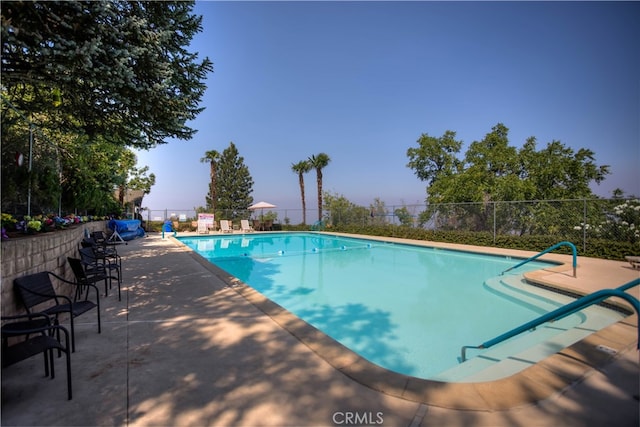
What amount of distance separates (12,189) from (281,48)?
11.7m

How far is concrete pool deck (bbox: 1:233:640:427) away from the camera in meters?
1.68

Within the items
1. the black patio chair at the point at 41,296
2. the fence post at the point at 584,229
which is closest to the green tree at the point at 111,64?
the black patio chair at the point at 41,296

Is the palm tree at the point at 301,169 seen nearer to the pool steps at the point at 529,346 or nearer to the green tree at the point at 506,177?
the green tree at the point at 506,177

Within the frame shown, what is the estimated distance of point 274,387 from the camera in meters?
1.99

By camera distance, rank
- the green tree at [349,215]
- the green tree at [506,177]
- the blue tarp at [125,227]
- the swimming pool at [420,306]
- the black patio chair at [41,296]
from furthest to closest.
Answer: the green tree at [349,215] → the green tree at [506,177] → the blue tarp at [125,227] → the swimming pool at [420,306] → the black patio chair at [41,296]

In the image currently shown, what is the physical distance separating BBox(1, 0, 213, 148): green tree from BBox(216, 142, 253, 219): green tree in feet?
116

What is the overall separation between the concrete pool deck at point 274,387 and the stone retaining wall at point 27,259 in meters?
0.56

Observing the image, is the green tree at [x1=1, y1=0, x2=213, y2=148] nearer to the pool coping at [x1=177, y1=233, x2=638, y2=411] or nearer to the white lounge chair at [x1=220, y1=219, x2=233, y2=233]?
the pool coping at [x1=177, y1=233, x2=638, y2=411]

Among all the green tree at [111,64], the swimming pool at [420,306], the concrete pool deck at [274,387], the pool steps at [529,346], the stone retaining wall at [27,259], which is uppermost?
the green tree at [111,64]

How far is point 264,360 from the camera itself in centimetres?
238

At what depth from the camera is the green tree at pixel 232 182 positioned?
39312 mm

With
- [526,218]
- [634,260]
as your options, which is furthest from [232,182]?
[634,260]

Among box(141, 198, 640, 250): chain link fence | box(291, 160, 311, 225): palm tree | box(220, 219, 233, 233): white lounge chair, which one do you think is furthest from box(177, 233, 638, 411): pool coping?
box(291, 160, 311, 225): palm tree

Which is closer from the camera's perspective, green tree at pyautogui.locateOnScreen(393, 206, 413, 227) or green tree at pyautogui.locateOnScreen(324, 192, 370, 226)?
green tree at pyautogui.locateOnScreen(393, 206, 413, 227)
